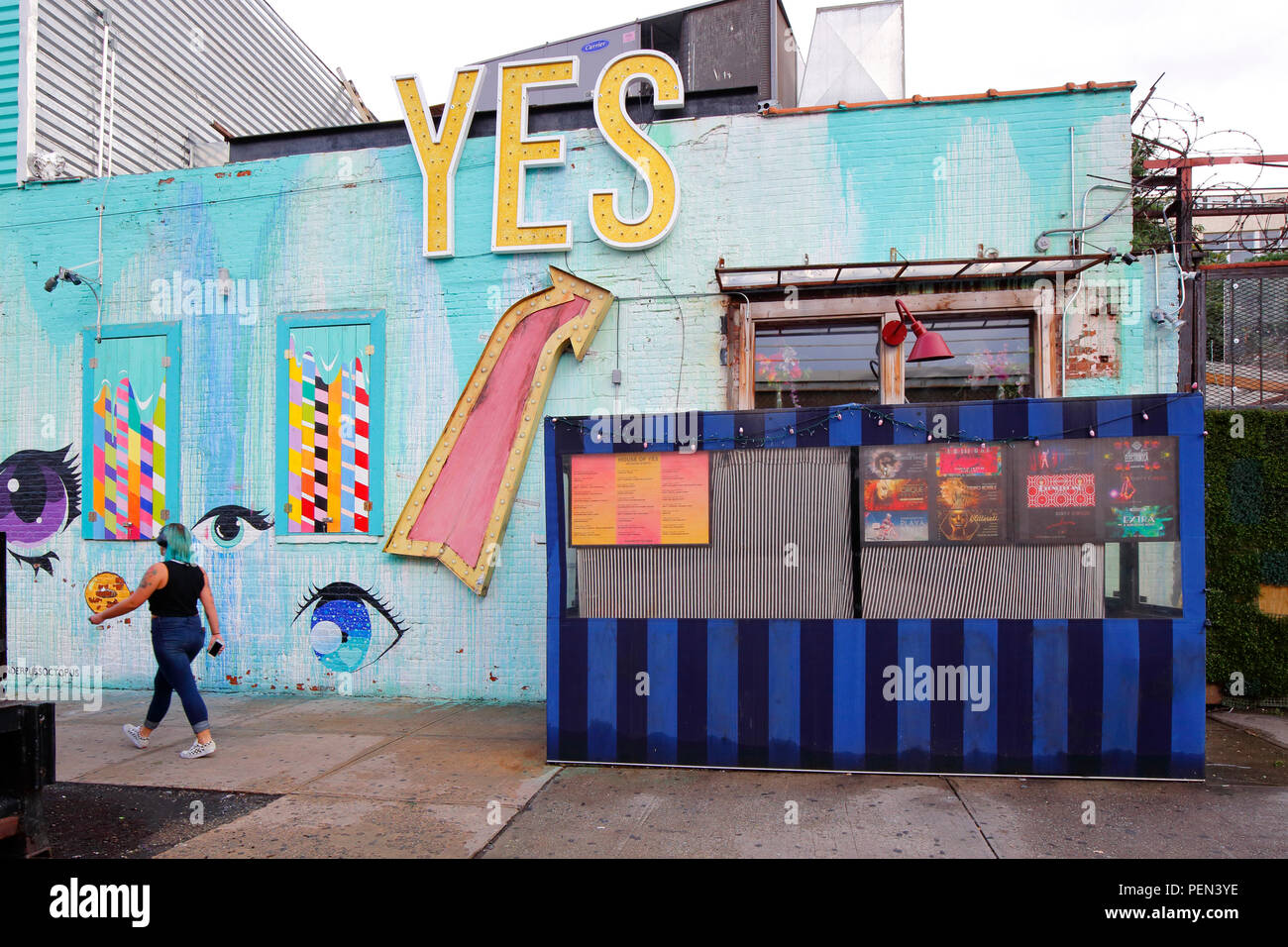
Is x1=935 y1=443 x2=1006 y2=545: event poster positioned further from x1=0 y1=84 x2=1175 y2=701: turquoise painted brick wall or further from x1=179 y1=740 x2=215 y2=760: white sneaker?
x1=179 y1=740 x2=215 y2=760: white sneaker

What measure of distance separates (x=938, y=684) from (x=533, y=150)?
20.7 feet

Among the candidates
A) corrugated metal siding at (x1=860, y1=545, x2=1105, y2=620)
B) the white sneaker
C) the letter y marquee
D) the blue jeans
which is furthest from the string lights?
the white sneaker

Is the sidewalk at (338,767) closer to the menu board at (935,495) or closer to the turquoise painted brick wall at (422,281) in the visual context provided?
the turquoise painted brick wall at (422,281)

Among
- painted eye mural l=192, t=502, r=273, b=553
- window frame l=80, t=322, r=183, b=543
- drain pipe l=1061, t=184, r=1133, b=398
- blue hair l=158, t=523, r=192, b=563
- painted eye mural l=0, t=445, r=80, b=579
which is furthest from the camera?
painted eye mural l=0, t=445, r=80, b=579

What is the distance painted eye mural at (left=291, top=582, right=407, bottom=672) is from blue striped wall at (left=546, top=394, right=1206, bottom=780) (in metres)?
3.14

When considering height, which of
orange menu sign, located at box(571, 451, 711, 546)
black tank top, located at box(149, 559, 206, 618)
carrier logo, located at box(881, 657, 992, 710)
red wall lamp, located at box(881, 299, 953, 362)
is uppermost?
red wall lamp, located at box(881, 299, 953, 362)

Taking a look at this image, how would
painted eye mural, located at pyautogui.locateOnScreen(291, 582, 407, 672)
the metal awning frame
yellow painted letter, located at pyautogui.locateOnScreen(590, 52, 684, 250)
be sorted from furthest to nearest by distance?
painted eye mural, located at pyautogui.locateOnScreen(291, 582, 407, 672) < yellow painted letter, located at pyautogui.locateOnScreen(590, 52, 684, 250) < the metal awning frame

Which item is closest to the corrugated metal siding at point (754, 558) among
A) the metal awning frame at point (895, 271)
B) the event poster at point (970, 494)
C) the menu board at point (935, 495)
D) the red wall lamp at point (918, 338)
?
the menu board at point (935, 495)

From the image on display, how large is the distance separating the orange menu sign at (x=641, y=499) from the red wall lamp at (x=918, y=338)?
7.06 ft

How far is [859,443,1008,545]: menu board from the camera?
6035mm

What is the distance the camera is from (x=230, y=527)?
9.16 m

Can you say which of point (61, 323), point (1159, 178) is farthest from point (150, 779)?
point (1159, 178)

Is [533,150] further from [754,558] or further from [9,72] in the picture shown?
[9,72]

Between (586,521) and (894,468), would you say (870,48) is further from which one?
(586,521)
